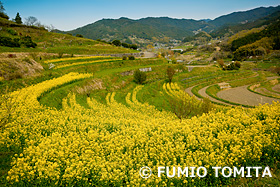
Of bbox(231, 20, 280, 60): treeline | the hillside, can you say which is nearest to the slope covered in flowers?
the hillside

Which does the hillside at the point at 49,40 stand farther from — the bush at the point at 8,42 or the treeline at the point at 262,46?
the treeline at the point at 262,46

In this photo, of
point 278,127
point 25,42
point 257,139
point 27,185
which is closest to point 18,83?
point 27,185

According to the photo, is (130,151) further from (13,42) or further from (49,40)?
(49,40)

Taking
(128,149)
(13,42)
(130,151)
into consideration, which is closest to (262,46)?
(13,42)

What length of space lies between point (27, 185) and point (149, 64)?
56430 mm

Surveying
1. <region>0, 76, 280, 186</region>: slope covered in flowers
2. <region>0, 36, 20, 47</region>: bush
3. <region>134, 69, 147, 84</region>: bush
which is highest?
<region>0, 36, 20, 47</region>: bush

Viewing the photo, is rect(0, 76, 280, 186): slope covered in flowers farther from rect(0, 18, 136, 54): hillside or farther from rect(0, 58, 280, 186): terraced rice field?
rect(0, 18, 136, 54): hillside

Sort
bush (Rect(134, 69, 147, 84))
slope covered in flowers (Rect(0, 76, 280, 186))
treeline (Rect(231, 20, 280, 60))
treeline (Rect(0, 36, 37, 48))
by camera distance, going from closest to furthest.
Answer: slope covered in flowers (Rect(0, 76, 280, 186)) → treeline (Rect(0, 36, 37, 48)) → bush (Rect(134, 69, 147, 84)) → treeline (Rect(231, 20, 280, 60))

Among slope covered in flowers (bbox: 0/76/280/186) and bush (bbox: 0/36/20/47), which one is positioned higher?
bush (bbox: 0/36/20/47)

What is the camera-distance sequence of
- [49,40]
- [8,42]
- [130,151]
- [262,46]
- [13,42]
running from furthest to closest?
1. [262,46]
2. [49,40]
3. [13,42]
4. [8,42]
5. [130,151]

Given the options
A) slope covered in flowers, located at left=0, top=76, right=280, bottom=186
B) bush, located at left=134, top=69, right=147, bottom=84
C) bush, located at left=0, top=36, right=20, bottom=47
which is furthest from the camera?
bush, located at left=134, top=69, right=147, bottom=84

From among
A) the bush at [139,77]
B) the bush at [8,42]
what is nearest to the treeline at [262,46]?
the bush at [139,77]

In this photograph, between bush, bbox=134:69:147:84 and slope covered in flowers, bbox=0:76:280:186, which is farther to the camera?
bush, bbox=134:69:147:84

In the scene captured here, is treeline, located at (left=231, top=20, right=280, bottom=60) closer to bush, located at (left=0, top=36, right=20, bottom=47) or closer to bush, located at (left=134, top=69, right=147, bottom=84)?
bush, located at (left=134, top=69, right=147, bottom=84)
